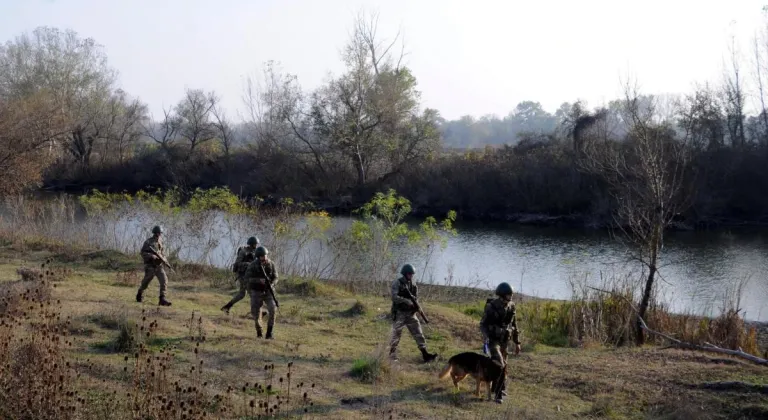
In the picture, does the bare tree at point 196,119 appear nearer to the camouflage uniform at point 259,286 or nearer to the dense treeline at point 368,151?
the dense treeline at point 368,151

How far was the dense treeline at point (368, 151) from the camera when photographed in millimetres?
47562

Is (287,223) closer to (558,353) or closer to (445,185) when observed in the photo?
(558,353)

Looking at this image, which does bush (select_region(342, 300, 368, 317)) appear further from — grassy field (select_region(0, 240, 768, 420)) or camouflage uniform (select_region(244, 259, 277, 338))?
camouflage uniform (select_region(244, 259, 277, 338))

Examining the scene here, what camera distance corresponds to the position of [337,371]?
10406mm

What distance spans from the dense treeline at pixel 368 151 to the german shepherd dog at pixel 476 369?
115 ft

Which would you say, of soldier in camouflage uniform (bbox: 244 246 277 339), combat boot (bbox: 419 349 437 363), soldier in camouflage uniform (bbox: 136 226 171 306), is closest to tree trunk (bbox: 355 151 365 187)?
soldier in camouflage uniform (bbox: 136 226 171 306)

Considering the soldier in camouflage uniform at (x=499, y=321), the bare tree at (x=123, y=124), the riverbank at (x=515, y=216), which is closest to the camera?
the soldier in camouflage uniform at (x=499, y=321)

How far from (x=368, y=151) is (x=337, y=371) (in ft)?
157

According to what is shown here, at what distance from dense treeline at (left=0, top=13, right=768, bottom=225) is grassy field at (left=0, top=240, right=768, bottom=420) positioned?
31059mm

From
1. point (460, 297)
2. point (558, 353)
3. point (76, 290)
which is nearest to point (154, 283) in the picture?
point (76, 290)

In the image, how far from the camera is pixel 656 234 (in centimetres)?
1450

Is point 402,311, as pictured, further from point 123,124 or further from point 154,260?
point 123,124

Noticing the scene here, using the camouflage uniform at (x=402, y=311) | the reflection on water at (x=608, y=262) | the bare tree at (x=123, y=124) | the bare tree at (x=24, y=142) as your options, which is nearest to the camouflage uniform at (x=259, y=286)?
the camouflage uniform at (x=402, y=311)

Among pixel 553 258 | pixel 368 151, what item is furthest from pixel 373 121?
pixel 553 258
